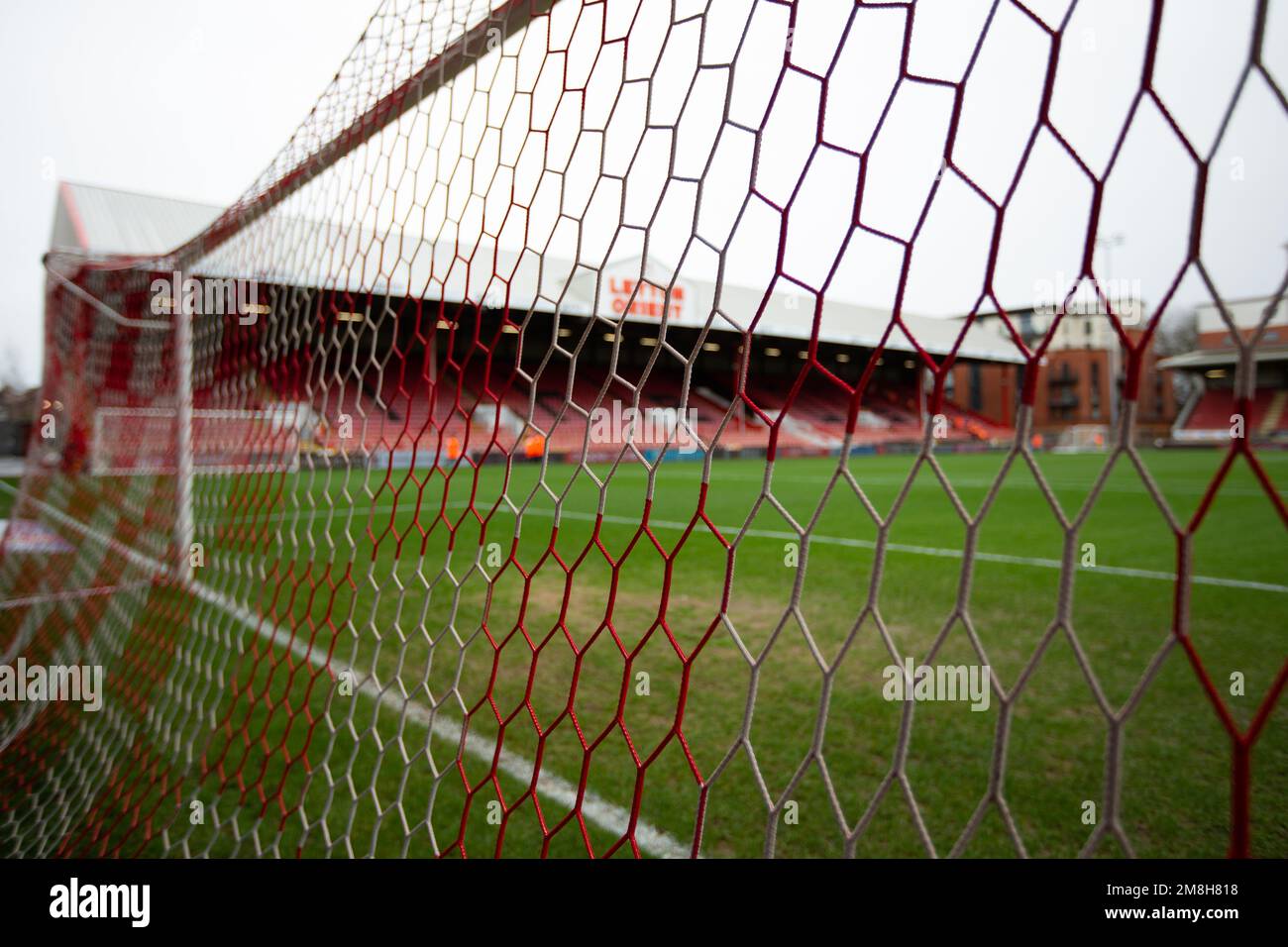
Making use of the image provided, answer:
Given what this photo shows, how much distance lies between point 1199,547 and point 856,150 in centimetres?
597

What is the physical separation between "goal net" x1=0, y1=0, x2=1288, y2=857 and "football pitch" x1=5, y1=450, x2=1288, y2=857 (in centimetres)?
2

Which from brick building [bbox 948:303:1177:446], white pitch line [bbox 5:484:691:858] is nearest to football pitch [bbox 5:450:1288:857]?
white pitch line [bbox 5:484:691:858]

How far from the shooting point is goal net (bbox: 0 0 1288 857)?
0.89 meters

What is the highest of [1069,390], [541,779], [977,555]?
[1069,390]

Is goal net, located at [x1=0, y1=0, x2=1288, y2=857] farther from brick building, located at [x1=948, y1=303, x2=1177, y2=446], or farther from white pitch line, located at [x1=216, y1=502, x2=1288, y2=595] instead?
brick building, located at [x1=948, y1=303, x2=1177, y2=446]

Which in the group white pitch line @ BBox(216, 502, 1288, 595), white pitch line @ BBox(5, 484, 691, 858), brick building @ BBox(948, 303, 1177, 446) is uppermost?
brick building @ BBox(948, 303, 1177, 446)

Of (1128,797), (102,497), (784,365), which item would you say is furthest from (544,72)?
(784,365)

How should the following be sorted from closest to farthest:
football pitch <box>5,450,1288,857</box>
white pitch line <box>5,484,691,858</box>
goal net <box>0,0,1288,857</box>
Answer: goal net <box>0,0,1288,857</box> → football pitch <box>5,450,1288,857</box> → white pitch line <box>5,484,691,858</box>

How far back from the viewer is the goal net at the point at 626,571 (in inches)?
34.9

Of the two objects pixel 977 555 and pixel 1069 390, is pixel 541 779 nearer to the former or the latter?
pixel 977 555

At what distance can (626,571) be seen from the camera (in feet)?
16.6

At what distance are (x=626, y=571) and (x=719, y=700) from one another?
7.91ft

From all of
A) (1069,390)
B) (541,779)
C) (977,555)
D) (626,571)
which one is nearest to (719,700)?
(541,779)
